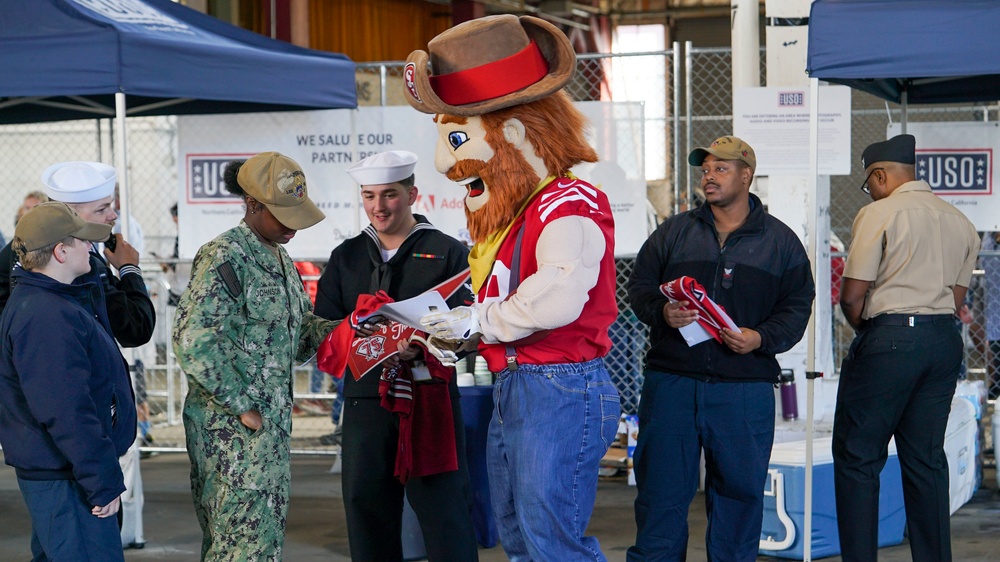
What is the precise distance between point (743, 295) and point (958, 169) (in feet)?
10.7

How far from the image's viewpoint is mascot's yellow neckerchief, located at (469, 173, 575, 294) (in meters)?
3.41

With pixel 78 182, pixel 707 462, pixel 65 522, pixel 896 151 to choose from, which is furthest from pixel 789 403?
pixel 65 522

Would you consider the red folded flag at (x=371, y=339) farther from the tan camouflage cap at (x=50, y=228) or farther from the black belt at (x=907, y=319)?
the black belt at (x=907, y=319)

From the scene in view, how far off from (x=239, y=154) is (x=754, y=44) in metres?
3.48

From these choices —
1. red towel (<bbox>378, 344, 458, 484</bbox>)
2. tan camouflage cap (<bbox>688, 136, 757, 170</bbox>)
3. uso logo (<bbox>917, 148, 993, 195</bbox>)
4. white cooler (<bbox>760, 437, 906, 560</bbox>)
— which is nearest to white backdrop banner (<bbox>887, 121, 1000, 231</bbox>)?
uso logo (<bbox>917, 148, 993, 195</bbox>)

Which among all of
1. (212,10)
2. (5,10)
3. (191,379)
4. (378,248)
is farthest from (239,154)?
(212,10)

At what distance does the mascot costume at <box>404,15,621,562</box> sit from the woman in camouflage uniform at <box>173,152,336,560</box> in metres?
0.74

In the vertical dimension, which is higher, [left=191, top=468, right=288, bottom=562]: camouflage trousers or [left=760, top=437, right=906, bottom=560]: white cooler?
[left=191, top=468, right=288, bottom=562]: camouflage trousers

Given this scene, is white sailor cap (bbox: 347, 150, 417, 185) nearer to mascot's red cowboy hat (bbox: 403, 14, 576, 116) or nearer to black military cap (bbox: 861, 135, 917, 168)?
mascot's red cowboy hat (bbox: 403, 14, 576, 116)

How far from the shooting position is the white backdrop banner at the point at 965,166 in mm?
7109

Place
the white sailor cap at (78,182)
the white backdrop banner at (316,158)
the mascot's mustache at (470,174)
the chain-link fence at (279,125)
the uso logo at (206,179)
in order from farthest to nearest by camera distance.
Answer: the chain-link fence at (279,125), the uso logo at (206,179), the white backdrop banner at (316,158), the white sailor cap at (78,182), the mascot's mustache at (470,174)

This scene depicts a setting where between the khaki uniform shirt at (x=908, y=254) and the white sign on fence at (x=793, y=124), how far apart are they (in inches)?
68.2

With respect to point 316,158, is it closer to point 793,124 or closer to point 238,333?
point 793,124

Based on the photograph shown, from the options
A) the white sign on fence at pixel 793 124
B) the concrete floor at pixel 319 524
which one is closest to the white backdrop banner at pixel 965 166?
the white sign on fence at pixel 793 124
